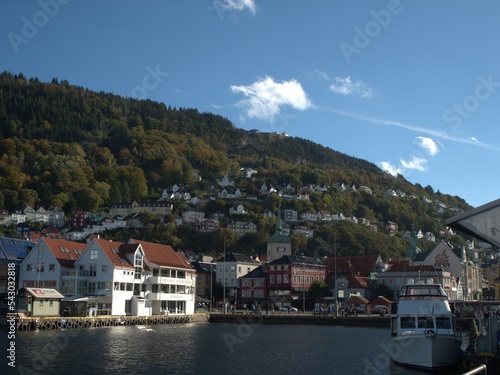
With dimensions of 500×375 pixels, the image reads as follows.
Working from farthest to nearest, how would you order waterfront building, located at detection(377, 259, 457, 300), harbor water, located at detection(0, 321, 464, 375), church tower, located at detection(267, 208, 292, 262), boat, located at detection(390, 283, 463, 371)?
church tower, located at detection(267, 208, 292, 262) < waterfront building, located at detection(377, 259, 457, 300) < harbor water, located at detection(0, 321, 464, 375) < boat, located at detection(390, 283, 463, 371)

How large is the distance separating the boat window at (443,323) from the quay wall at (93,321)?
1599 inches

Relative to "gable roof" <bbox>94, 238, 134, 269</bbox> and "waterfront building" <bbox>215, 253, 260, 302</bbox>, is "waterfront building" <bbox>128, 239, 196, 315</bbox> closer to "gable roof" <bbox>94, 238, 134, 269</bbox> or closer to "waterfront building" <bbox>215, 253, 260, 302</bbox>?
"gable roof" <bbox>94, 238, 134, 269</bbox>

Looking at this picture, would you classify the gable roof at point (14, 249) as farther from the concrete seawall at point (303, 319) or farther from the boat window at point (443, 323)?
the boat window at point (443, 323)

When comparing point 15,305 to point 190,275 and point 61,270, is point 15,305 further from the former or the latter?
point 190,275

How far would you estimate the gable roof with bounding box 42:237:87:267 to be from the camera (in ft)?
265

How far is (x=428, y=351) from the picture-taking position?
3659 cm

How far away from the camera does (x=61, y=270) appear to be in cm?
7981

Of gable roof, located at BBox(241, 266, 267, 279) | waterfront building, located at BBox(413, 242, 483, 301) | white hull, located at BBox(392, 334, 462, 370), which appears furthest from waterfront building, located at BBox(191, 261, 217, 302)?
white hull, located at BBox(392, 334, 462, 370)

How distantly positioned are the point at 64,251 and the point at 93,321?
1566 centimetres

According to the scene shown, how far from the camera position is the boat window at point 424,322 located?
38.5m

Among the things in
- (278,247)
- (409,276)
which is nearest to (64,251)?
(409,276)

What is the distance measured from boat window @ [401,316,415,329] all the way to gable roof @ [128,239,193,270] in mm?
53710

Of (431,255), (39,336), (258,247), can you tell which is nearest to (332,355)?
(39,336)

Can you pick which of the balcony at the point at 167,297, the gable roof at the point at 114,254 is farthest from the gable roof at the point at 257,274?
the gable roof at the point at 114,254
